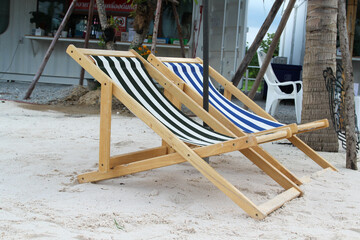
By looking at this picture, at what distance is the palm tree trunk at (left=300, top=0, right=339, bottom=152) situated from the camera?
436 centimetres

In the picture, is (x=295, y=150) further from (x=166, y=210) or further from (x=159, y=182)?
(x=166, y=210)

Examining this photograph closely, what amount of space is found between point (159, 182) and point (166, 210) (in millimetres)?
574

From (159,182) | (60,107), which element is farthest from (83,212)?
(60,107)

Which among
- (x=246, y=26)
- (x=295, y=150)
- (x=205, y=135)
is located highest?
(x=246, y=26)

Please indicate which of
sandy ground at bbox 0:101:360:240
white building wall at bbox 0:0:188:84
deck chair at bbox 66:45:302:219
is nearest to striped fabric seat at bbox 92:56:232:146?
deck chair at bbox 66:45:302:219

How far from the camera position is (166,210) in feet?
7.79

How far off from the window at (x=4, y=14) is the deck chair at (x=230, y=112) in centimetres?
734

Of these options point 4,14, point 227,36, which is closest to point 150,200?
point 227,36

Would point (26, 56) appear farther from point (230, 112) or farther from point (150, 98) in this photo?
point (150, 98)

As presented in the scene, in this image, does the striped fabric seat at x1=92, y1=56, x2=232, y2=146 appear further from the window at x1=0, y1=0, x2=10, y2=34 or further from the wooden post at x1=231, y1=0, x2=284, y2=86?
the window at x1=0, y1=0, x2=10, y2=34

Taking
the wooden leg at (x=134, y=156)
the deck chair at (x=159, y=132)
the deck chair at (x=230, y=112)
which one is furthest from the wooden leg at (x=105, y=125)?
the deck chair at (x=230, y=112)

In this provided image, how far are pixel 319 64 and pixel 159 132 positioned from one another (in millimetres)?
2406

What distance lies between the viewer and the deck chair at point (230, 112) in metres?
3.22

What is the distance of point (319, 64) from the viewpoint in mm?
4363
